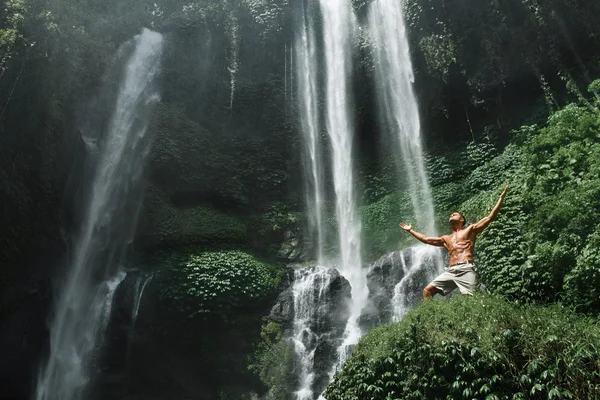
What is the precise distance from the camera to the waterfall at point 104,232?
13008 mm

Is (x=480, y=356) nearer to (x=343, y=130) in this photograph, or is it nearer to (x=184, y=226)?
(x=184, y=226)

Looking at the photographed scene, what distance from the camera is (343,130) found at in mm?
19094

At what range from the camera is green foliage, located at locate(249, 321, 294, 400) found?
11.3 meters

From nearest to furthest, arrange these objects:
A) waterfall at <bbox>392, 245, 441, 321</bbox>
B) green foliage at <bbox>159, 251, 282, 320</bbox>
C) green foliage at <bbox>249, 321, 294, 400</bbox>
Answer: green foliage at <bbox>249, 321, 294, 400</bbox>, waterfall at <bbox>392, 245, 441, 321</bbox>, green foliage at <bbox>159, 251, 282, 320</bbox>

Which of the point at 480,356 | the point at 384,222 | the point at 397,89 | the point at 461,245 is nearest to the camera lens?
the point at 480,356

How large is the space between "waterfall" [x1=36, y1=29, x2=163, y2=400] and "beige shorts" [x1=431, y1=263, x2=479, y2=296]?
29.5 ft

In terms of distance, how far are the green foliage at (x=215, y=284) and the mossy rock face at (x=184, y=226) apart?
1.56m

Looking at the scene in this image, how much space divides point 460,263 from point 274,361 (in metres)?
5.58

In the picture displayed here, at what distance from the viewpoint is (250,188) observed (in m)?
18.4

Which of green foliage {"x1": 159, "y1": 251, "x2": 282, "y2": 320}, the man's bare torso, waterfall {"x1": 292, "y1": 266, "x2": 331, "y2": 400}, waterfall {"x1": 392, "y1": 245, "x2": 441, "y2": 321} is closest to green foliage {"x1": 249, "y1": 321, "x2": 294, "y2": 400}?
waterfall {"x1": 292, "y1": 266, "x2": 331, "y2": 400}

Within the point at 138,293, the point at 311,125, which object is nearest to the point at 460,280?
the point at 138,293

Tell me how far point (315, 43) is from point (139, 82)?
7.08 meters

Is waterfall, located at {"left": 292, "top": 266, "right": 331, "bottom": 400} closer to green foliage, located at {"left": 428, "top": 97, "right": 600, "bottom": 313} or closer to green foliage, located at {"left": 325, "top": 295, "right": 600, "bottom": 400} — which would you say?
green foliage, located at {"left": 325, "top": 295, "right": 600, "bottom": 400}

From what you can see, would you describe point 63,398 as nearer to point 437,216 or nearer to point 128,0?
point 437,216
